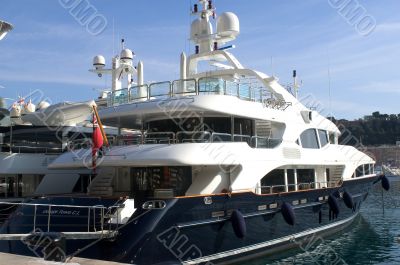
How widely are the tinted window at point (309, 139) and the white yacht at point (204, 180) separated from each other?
0.04 meters

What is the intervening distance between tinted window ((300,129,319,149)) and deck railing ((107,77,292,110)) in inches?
54.9

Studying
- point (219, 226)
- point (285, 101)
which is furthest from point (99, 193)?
point (285, 101)

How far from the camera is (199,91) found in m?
14.8

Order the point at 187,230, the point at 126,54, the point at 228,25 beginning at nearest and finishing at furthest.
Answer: the point at 187,230, the point at 228,25, the point at 126,54

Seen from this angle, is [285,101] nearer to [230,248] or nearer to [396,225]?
[230,248]

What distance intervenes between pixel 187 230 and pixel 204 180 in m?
1.88

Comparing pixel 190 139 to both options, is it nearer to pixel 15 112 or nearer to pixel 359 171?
pixel 359 171

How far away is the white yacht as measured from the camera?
11.4 m

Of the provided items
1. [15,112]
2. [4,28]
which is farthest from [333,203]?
[15,112]

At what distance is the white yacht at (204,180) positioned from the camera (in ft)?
37.4

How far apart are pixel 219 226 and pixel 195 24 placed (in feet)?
35.8

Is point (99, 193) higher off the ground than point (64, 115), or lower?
lower

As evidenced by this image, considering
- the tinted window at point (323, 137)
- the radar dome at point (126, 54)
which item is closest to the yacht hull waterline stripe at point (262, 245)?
the tinted window at point (323, 137)

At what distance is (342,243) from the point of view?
18188 mm
